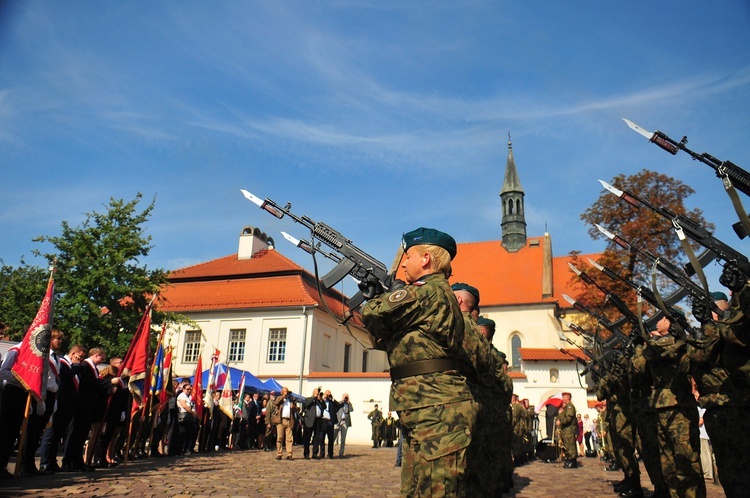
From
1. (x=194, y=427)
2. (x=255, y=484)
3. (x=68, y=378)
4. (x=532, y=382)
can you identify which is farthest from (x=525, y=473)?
(x=532, y=382)

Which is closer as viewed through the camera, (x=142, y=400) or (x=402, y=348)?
(x=402, y=348)

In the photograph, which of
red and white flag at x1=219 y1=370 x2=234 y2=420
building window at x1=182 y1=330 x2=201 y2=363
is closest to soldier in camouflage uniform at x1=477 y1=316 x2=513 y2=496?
red and white flag at x1=219 y1=370 x2=234 y2=420

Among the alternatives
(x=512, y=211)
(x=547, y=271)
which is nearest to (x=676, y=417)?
(x=547, y=271)

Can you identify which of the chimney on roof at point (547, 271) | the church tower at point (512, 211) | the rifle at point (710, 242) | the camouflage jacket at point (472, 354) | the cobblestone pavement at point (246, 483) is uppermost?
the church tower at point (512, 211)

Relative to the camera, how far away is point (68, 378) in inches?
355

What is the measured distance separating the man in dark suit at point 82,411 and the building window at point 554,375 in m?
25.5

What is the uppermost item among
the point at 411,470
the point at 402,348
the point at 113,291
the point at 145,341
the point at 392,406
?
the point at 113,291

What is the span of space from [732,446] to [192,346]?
121ft

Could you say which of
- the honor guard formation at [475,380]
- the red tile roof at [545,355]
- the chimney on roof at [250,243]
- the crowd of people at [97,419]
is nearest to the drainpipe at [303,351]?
the chimney on roof at [250,243]

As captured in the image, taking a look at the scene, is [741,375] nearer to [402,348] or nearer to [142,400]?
[402,348]

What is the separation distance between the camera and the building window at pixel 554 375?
30.2 metres

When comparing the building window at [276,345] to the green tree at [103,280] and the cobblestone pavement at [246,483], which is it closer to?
the green tree at [103,280]

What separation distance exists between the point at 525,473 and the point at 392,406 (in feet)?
38.6

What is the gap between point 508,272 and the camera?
165ft
